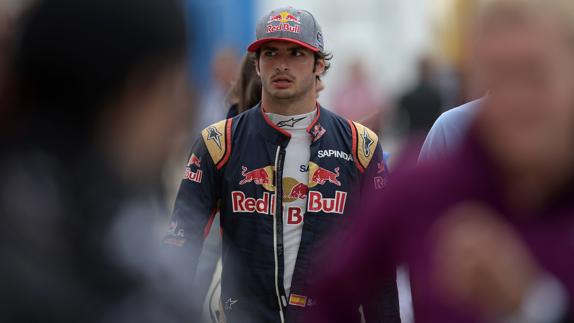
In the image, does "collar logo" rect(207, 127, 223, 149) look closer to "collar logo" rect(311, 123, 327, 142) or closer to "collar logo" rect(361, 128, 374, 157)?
"collar logo" rect(311, 123, 327, 142)

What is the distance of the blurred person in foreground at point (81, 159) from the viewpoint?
179 centimetres

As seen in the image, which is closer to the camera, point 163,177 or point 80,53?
point 80,53

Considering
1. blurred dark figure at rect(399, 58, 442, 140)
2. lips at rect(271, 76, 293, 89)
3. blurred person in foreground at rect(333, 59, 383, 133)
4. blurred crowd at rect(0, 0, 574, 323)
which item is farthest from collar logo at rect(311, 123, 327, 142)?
blurred person in foreground at rect(333, 59, 383, 133)

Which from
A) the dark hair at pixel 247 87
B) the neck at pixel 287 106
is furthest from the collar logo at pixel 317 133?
the dark hair at pixel 247 87

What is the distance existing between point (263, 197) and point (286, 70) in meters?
0.59

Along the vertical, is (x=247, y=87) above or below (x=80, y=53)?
below

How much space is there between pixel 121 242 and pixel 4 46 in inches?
15.3

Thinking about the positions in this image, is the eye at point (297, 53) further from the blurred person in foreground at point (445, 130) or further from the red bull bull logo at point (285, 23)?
the blurred person in foreground at point (445, 130)

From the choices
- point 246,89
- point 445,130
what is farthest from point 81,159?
point 246,89

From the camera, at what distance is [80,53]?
5.85 ft

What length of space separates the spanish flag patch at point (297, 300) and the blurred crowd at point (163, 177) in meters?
2.00

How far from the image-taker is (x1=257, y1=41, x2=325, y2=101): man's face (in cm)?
467

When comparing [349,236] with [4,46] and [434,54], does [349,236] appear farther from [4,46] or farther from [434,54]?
[434,54]

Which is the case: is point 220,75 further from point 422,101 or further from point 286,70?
point 286,70
